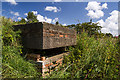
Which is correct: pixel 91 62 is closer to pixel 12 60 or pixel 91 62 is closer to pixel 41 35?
pixel 41 35

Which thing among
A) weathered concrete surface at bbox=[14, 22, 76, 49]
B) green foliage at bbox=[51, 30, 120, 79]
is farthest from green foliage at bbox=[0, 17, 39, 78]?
green foliage at bbox=[51, 30, 120, 79]

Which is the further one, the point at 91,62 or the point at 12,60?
the point at 91,62

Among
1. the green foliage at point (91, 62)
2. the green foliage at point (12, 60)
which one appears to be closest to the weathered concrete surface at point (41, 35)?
the green foliage at point (12, 60)

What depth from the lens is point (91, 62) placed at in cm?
269

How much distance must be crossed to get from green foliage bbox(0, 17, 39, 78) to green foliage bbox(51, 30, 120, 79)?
67 cm

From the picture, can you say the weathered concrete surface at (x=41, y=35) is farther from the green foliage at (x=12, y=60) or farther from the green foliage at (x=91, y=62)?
the green foliage at (x=91, y=62)

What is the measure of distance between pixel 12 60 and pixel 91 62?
2.21 m

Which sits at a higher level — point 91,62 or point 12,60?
point 12,60

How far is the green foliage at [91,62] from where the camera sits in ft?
7.49

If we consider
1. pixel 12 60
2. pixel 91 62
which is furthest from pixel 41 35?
pixel 91 62

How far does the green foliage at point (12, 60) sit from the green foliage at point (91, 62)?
674 millimetres

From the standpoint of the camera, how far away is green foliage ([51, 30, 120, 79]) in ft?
7.49

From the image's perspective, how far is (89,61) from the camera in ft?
8.63

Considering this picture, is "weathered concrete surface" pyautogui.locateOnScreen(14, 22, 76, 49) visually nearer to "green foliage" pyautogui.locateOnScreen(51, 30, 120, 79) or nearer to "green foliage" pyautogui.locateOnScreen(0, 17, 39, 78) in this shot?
"green foliage" pyautogui.locateOnScreen(0, 17, 39, 78)
